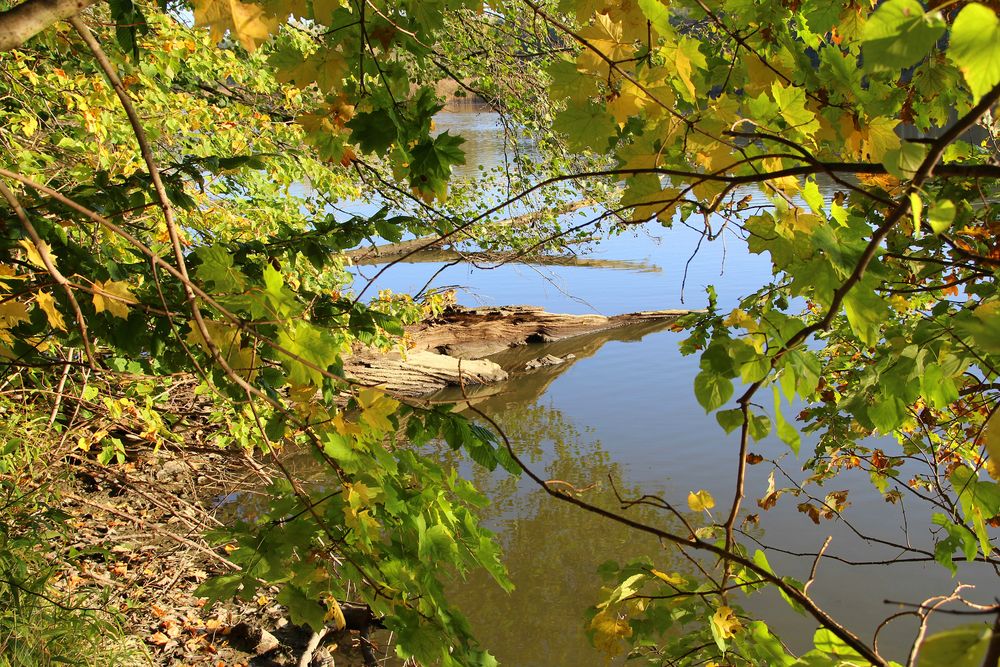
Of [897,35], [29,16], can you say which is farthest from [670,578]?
[29,16]

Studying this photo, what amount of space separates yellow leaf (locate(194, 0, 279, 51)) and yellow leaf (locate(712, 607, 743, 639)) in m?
1.10

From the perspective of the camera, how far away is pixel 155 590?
3.88 m

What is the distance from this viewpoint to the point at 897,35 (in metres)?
0.56

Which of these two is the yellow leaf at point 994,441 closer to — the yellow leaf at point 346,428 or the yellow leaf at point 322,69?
the yellow leaf at point 346,428

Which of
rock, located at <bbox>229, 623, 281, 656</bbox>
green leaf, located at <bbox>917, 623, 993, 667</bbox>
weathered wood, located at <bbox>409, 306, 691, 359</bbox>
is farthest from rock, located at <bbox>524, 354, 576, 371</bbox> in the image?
green leaf, located at <bbox>917, 623, 993, 667</bbox>

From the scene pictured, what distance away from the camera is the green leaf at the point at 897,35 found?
0.55m

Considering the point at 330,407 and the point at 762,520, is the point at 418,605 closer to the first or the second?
the point at 330,407

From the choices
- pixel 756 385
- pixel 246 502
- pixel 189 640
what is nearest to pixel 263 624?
pixel 189 640

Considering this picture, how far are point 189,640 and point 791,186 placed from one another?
11.5ft

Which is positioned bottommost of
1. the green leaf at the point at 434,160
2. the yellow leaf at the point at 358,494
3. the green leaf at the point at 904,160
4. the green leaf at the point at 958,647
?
the yellow leaf at the point at 358,494

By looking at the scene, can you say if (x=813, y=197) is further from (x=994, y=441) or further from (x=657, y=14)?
(x=994, y=441)

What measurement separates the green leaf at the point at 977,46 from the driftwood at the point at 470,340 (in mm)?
7287

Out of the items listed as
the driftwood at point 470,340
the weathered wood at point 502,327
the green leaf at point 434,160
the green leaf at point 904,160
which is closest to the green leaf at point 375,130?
the green leaf at point 434,160

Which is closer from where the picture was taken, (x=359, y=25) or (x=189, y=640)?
(x=359, y=25)
